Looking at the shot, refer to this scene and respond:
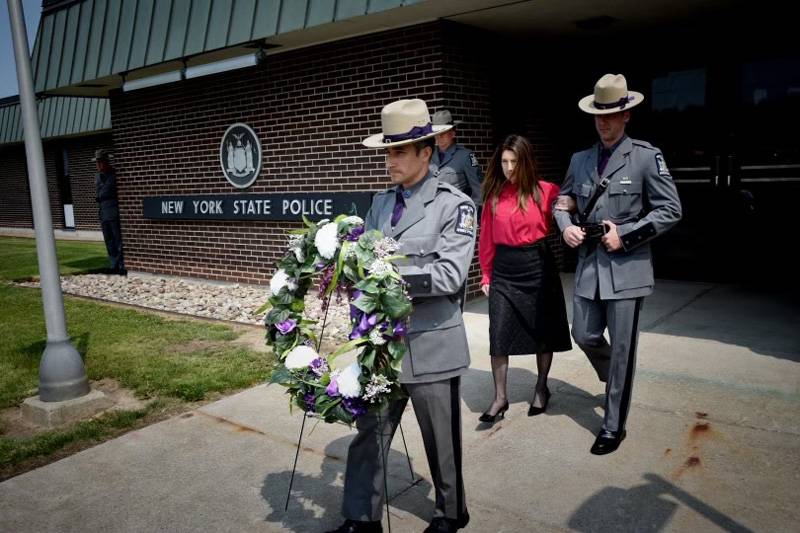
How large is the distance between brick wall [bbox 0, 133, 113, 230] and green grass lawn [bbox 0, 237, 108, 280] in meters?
1.71

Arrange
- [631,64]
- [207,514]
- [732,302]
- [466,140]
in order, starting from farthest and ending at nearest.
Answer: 1. [631,64]
2. [466,140]
3. [732,302]
4. [207,514]

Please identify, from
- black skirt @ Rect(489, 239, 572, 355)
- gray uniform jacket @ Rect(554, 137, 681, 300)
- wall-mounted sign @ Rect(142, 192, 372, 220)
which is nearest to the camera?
gray uniform jacket @ Rect(554, 137, 681, 300)

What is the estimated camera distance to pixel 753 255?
7516 millimetres

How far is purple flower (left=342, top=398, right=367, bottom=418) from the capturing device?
2.52 meters

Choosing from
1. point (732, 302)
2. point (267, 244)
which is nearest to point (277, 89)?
point (267, 244)

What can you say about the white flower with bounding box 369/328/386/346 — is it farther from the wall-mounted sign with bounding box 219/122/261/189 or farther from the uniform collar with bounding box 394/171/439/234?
the wall-mounted sign with bounding box 219/122/261/189

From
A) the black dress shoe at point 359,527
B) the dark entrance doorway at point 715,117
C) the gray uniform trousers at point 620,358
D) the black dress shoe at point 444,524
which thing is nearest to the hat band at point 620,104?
the gray uniform trousers at point 620,358

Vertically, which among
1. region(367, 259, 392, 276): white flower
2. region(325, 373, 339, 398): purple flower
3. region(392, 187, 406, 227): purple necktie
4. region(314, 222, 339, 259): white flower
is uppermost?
region(392, 187, 406, 227): purple necktie

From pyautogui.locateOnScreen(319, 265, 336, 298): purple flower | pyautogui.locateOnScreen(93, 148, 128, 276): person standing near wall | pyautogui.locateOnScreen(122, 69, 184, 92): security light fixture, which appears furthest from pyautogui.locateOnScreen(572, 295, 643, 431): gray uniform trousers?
pyautogui.locateOnScreen(93, 148, 128, 276): person standing near wall

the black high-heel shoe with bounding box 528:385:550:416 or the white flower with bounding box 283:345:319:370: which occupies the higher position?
the white flower with bounding box 283:345:319:370

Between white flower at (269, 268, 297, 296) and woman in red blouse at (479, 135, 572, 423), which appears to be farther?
woman in red blouse at (479, 135, 572, 423)

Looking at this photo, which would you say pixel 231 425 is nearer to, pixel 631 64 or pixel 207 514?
pixel 207 514

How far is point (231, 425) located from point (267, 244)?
4976 millimetres

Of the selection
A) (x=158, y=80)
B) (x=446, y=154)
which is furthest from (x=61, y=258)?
(x=446, y=154)
